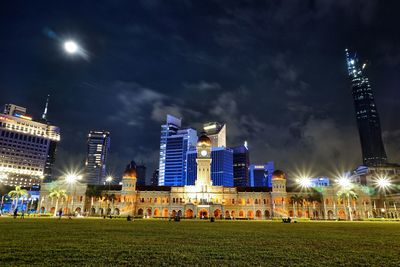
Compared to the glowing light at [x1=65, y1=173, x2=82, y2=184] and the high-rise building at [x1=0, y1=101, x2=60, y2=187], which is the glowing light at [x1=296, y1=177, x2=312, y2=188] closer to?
the glowing light at [x1=65, y1=173, x2=82, y2=184]

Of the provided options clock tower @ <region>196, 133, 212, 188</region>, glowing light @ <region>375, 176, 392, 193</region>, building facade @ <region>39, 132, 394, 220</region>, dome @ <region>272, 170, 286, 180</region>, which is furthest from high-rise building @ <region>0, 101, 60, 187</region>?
glowing light @ <region>375, 176, 392, 193</region>

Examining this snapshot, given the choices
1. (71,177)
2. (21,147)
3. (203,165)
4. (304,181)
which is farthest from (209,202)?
(21,147)

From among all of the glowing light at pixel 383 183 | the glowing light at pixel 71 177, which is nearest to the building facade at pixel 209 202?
the glowing light at pixel 71 177

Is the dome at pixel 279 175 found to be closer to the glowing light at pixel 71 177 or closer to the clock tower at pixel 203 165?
the clock tower at pixel 203 165

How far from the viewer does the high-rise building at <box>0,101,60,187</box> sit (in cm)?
16612

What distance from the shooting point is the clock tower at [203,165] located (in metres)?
104

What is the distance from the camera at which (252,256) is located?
994 cm

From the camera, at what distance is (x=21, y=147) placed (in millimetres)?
174125

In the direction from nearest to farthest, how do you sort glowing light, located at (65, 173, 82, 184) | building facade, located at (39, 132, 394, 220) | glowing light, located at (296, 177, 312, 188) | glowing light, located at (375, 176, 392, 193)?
1. glowing light, located at (375, 176, 392, 193)
2. glowing light, located at (65, 173, 82, 184)
3. glowing light, located at (296, 177, 312, 188)
4. building facade, located at (39, 132, 394, 220)

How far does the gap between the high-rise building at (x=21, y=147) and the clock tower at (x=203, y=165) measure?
110594mm

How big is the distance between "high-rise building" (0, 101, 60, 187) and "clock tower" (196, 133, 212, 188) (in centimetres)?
11059

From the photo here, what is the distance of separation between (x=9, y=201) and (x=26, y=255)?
5696 inches

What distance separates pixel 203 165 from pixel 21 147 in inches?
5178

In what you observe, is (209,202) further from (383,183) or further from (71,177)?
(383,183)
